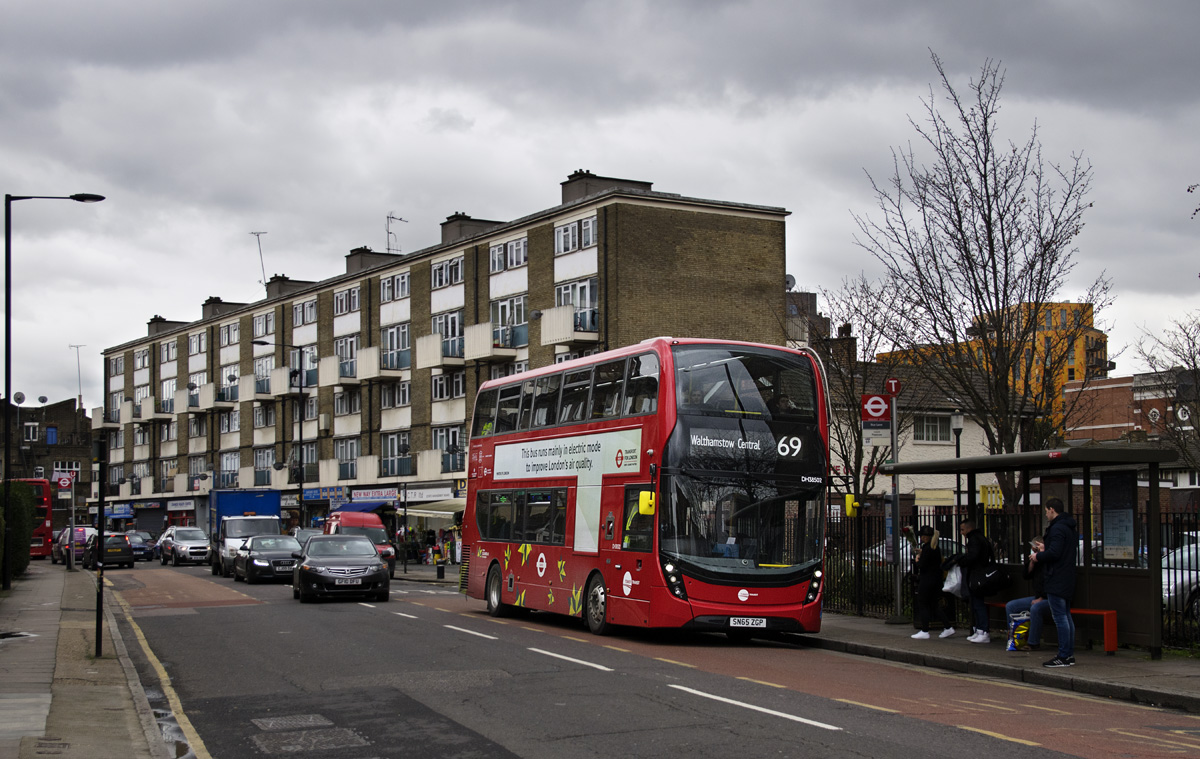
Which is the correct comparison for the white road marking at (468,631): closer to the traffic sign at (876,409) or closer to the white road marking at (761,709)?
the white road marking at (761,709)

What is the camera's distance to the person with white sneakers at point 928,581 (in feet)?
58.6

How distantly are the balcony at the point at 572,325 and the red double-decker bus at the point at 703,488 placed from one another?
29.8 metres

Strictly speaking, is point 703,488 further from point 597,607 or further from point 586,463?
point 597,607

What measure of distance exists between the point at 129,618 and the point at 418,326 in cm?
3872

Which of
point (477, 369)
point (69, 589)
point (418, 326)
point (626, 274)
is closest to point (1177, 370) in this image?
point (626, 274)

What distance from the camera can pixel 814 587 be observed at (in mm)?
17594

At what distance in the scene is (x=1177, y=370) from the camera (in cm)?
4666

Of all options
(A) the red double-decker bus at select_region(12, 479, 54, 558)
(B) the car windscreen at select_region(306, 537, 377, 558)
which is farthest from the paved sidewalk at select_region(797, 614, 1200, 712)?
(A) the red double-decker bus at select_region(12, 479, 54, 558)

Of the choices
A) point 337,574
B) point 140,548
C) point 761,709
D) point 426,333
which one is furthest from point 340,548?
point 140,548

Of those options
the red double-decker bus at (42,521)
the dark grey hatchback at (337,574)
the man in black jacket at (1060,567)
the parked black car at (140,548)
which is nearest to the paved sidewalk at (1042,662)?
the man in black jacket at (1060,567)

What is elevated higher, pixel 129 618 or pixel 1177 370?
pixel 1177 370

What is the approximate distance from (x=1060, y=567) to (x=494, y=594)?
451 inches

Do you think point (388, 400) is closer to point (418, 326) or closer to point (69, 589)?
point (418, 326)

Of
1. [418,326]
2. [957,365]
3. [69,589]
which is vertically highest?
[418,326]
